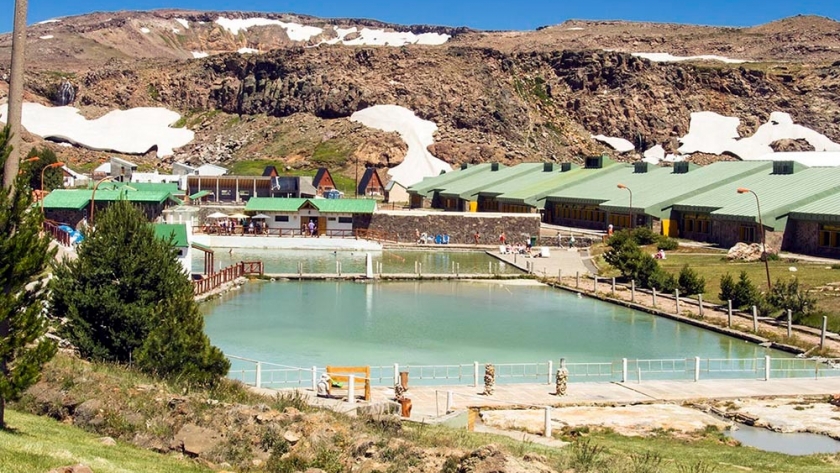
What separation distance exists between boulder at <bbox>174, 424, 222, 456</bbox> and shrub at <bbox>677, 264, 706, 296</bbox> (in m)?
29.1

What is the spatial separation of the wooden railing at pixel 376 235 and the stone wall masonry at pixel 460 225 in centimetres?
19

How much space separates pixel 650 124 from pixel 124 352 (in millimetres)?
113882

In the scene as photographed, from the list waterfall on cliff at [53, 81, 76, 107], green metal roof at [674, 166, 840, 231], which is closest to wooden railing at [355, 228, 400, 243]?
green metal roof at [674, 166, 840, 231]

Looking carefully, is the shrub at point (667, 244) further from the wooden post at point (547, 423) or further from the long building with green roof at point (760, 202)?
the wooden post at point (547, 423)

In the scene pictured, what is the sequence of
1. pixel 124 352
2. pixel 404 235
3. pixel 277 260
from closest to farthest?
pixel 124 352 → pixel 277 260 → pixel 404 235

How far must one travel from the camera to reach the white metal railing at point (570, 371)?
23125 millimetres

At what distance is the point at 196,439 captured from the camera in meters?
12.6

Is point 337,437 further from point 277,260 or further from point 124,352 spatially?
point 277,260

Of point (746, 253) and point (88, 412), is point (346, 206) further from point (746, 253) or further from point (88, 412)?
point (88, 412)

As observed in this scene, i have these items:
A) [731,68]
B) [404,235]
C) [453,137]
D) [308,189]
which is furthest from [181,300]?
[731,68]

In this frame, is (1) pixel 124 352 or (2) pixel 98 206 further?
(2) pixel 98 206

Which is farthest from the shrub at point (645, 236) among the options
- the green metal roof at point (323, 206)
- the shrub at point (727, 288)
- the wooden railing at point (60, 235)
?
the wooden railing at point (60, 235)

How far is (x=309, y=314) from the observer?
35.8m

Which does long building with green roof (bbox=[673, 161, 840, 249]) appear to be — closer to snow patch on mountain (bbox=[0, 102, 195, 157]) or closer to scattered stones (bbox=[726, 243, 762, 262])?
scattered stones (bbox=[726, 243, 762, 262])
